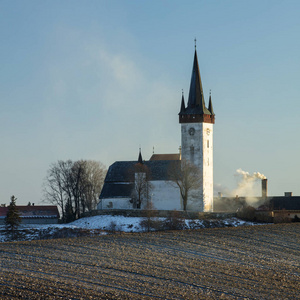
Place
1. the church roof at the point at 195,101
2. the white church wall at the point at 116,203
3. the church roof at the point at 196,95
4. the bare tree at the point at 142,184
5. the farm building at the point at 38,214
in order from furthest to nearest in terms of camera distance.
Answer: the farm building at the point at 38,214 → the church roof at the point at 196,95 → the church roof at the point at 195,101 → the white church wall at the point at 116,203 → the bare tree at the point at 142,184

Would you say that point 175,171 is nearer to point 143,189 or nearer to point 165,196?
point 165,196

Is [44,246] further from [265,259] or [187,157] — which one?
[187,157]

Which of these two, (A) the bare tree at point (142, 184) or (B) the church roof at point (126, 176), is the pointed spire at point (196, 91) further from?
(A) the bare tree at point (142, 184)

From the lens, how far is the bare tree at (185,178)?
77500mm

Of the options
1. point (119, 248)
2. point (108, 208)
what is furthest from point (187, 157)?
point (119, 248)

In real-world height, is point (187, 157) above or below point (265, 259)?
above

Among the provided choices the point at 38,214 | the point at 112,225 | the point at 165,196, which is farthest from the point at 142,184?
the point at 38,214

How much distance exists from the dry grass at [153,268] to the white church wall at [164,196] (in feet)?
79.3

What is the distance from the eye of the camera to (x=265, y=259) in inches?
1650

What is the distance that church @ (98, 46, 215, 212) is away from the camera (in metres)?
78.4

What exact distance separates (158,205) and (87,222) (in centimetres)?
930

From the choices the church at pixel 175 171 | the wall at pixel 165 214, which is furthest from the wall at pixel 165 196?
the wall at pixel 165 214

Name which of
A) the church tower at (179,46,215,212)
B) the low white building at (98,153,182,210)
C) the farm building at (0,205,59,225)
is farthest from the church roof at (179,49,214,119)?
the farm building at (0,205,59,225)

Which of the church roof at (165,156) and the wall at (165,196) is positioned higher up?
the church roof at (165,156)
